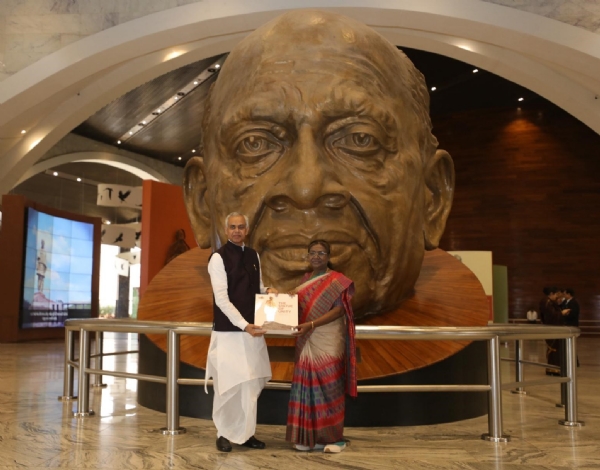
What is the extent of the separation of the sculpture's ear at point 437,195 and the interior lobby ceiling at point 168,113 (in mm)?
11278

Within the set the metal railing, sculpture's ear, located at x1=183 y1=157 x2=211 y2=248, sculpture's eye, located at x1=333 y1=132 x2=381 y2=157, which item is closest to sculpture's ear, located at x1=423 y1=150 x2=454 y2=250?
sculpture's eye, located at x1=333 y1=132 x2=381 y2=157

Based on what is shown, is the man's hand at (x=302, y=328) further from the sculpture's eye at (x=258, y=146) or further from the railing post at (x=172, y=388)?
the sculpture's eye at (x=258, y=146)

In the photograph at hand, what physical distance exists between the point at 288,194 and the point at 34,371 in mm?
5117

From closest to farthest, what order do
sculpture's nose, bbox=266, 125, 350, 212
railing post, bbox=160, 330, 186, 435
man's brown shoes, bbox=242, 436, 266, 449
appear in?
man's brown shoes, bbox=242, 436, 266, 449 → railing post, bbox=160, 330, 186, 435 → sculpture's nose, bbox=266, 125, 350, 212

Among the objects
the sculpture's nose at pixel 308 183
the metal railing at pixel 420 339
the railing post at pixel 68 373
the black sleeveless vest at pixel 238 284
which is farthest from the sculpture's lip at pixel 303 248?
the railing post at pixel 68 373

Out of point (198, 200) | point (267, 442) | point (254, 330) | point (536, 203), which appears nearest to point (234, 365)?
point (254, 330)

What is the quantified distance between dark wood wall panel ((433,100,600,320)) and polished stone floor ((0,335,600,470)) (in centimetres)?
1389

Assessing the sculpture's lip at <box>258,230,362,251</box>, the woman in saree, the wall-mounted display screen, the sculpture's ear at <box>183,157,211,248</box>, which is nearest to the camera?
the woman in saree

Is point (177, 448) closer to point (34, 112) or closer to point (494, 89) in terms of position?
point (34, 112)

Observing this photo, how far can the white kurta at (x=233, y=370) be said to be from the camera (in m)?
3.69

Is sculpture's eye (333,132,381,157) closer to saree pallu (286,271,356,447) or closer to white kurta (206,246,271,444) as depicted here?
saree pallu (286,271,356,447)

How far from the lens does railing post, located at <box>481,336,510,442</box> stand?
4145 millimetres

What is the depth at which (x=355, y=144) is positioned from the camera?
191 inches

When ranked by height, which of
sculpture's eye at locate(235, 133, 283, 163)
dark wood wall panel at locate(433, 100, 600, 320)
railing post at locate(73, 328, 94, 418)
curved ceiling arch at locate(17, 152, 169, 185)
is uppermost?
curved ceiling arch at locate(17, 152, 169, 185)
